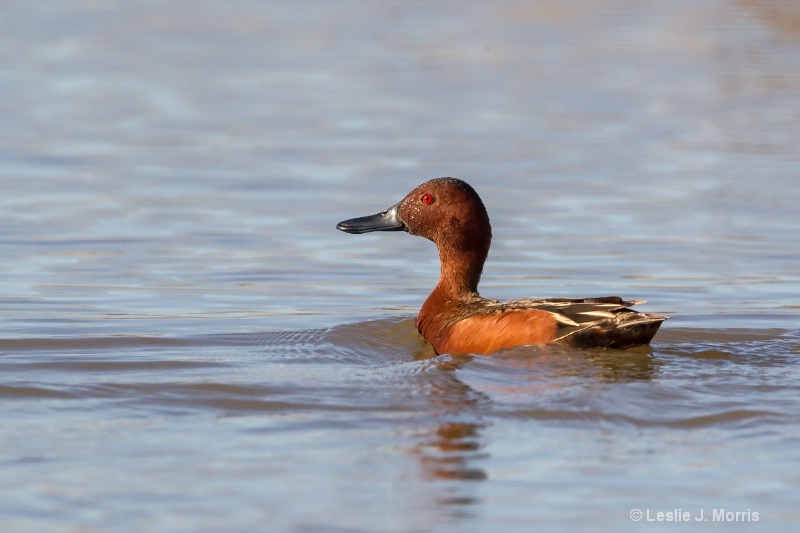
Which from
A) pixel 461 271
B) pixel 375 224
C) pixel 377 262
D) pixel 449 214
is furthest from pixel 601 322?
pixel 377 262

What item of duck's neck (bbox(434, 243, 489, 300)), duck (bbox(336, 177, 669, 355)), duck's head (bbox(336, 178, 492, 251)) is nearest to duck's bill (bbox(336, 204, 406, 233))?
duck (bbox(336, 177, 669, 355))

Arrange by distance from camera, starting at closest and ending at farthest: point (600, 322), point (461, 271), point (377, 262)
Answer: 1. point (600, 322)
2. point (461, 271)
3. point (377, 262)

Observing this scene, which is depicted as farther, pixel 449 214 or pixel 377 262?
pixel 377 262

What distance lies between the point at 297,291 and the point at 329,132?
561 cm

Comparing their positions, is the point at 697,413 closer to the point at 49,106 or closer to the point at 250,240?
the point at 250,240

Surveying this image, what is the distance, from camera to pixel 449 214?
9336mm

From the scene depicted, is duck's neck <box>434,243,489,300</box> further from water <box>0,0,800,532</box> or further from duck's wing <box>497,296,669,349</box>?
duck's wing <box>497,296,669,349</box>

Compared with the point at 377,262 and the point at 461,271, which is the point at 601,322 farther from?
the point at 377,262

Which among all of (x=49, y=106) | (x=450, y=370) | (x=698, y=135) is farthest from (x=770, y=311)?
(x=49, y=106)

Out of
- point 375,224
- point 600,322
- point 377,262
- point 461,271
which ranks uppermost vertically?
point 375,224

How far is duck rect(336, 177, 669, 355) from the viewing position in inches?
313

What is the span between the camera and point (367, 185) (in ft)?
44.3

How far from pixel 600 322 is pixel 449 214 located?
5.79ft

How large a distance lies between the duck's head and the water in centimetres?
69
